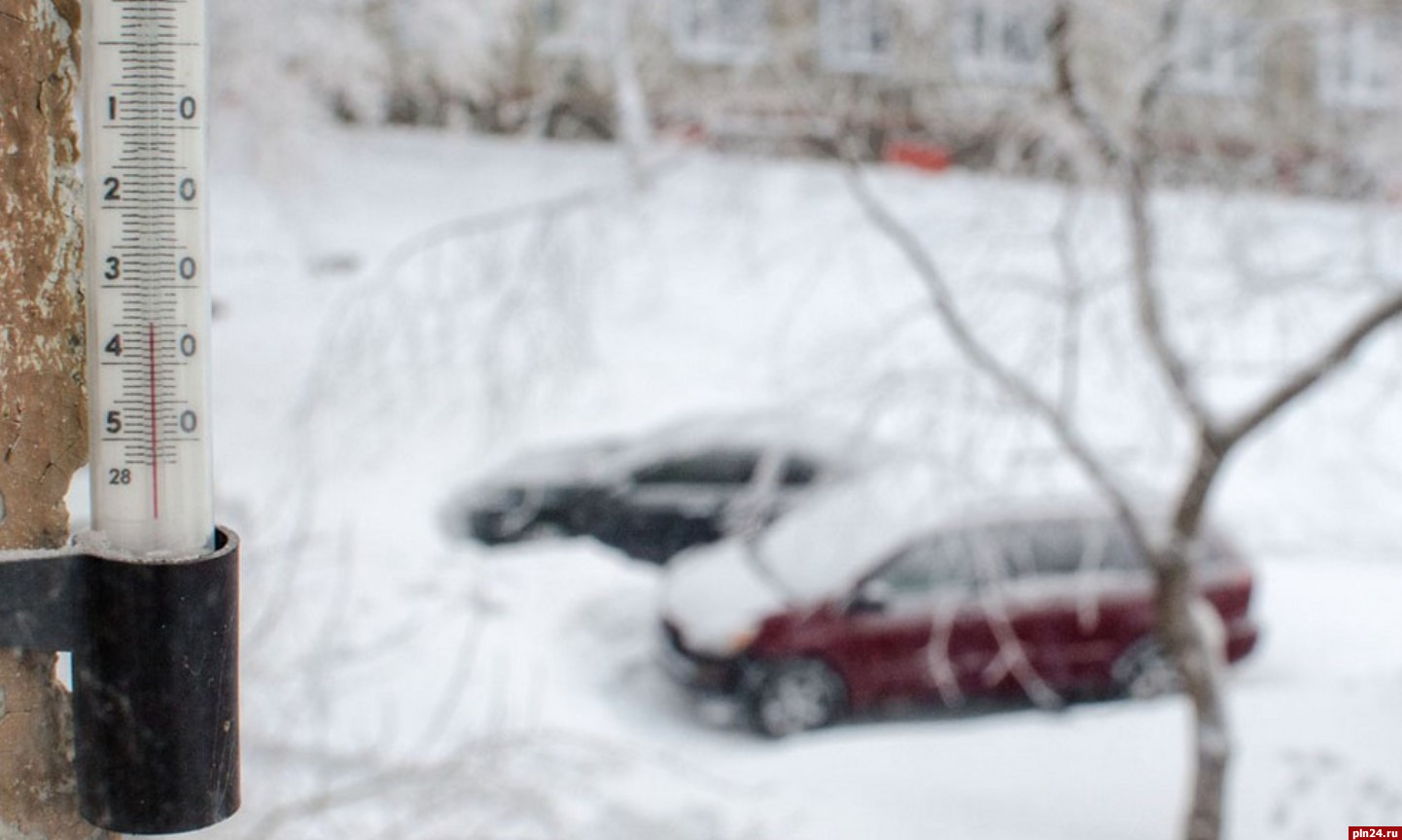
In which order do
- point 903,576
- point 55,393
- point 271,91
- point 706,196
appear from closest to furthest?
point 55,393 < point 706,196 < point 903,576 < point 271,91

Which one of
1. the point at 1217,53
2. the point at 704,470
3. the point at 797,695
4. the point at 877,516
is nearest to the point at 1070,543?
the point at 877,516

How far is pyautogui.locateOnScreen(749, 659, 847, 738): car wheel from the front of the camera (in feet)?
21.1

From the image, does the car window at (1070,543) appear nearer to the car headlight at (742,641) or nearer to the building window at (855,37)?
the car headlight at (742,641)

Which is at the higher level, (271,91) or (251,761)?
(271,91)

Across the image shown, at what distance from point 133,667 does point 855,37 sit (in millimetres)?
5047

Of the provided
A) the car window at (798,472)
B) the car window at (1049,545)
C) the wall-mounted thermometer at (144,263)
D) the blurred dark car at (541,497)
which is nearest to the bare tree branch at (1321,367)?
the car window at (1049,545)

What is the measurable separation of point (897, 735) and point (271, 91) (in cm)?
407

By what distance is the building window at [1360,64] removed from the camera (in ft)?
16.7

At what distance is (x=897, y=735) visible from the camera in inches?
251

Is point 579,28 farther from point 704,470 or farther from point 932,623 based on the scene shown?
point 932,623

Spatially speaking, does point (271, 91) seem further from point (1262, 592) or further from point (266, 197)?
point (1262, 592)

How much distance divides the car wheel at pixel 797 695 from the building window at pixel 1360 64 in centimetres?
314

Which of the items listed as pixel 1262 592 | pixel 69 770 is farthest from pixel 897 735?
pixel 69 770

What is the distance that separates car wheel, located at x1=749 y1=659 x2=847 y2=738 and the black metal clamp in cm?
565
